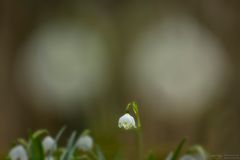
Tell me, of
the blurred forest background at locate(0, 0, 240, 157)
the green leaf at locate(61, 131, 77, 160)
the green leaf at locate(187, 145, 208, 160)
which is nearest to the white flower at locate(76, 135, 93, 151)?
the green leaf at locate(61, 131, 77, 160)

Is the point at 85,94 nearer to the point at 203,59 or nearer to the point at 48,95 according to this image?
the point at 48,95

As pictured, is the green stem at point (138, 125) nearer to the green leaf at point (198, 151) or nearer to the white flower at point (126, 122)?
the white flower at point (126, 122)

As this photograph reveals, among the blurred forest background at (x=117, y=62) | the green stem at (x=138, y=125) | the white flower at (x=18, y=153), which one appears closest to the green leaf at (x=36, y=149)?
the white flower at (x=18, y=153)

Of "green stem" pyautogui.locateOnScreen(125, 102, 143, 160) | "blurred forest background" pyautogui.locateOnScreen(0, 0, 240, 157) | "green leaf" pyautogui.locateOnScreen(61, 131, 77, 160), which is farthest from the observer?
"blurred forest background" pyautogui.locateOnScreen(0, 0, 240, 157)

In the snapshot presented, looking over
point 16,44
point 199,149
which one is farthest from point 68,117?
point 199,149

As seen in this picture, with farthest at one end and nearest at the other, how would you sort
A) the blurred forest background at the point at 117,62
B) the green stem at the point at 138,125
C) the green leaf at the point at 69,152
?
the blurred forest background at the point at 117,62
the green leaf at the point at 69,152
the green stem at the point at 138,125

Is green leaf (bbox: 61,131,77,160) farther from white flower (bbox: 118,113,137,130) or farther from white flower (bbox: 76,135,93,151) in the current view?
white flower (bbox: 118,113,137,130)

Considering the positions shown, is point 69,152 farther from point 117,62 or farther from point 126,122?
point 117,62
